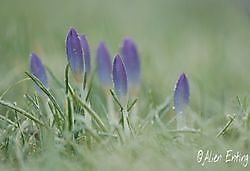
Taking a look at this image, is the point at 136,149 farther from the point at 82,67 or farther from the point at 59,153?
the point at 82,67

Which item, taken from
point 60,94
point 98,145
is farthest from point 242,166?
point 60,94

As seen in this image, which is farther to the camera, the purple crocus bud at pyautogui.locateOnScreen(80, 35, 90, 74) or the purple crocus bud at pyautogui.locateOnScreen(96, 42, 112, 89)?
the purple crocus bud at pyautogui.locateOnScreen(96, 42, 112, 89)

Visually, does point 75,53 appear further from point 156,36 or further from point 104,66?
point 156,36

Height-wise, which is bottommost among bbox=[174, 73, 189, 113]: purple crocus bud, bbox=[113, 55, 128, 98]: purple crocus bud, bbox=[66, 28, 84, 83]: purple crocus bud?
bbox=[174, 73, 189, 113]: purple crocus bud

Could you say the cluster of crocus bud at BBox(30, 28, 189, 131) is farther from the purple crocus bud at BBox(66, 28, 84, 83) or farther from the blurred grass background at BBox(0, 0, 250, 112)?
the blurred grass background at BBox(0, 0, 250, 112)

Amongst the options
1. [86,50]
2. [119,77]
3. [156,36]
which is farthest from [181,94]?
[156,36]

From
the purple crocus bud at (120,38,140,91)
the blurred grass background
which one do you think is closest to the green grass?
the blurred grass background
